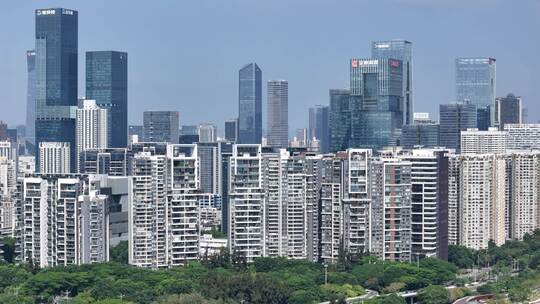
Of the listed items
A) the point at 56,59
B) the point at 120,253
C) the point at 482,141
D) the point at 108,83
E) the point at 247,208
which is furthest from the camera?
the point at 108,83

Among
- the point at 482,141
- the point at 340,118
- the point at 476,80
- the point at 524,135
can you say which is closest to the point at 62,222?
the point at 482,141

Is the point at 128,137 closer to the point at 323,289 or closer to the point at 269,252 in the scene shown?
the point at 269,252

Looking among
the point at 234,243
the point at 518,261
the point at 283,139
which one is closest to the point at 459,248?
the point at 518,261

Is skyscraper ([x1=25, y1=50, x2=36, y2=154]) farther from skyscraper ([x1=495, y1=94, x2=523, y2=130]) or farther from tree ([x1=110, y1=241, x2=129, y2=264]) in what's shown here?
tree ([x1=110, y1=241, x2=129, y2=264])

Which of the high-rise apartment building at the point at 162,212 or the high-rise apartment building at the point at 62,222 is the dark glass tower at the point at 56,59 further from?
the high-rise apartment building at the point at 162,212

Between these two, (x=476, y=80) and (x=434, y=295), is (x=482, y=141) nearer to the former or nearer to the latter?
(x=476, y=80)
